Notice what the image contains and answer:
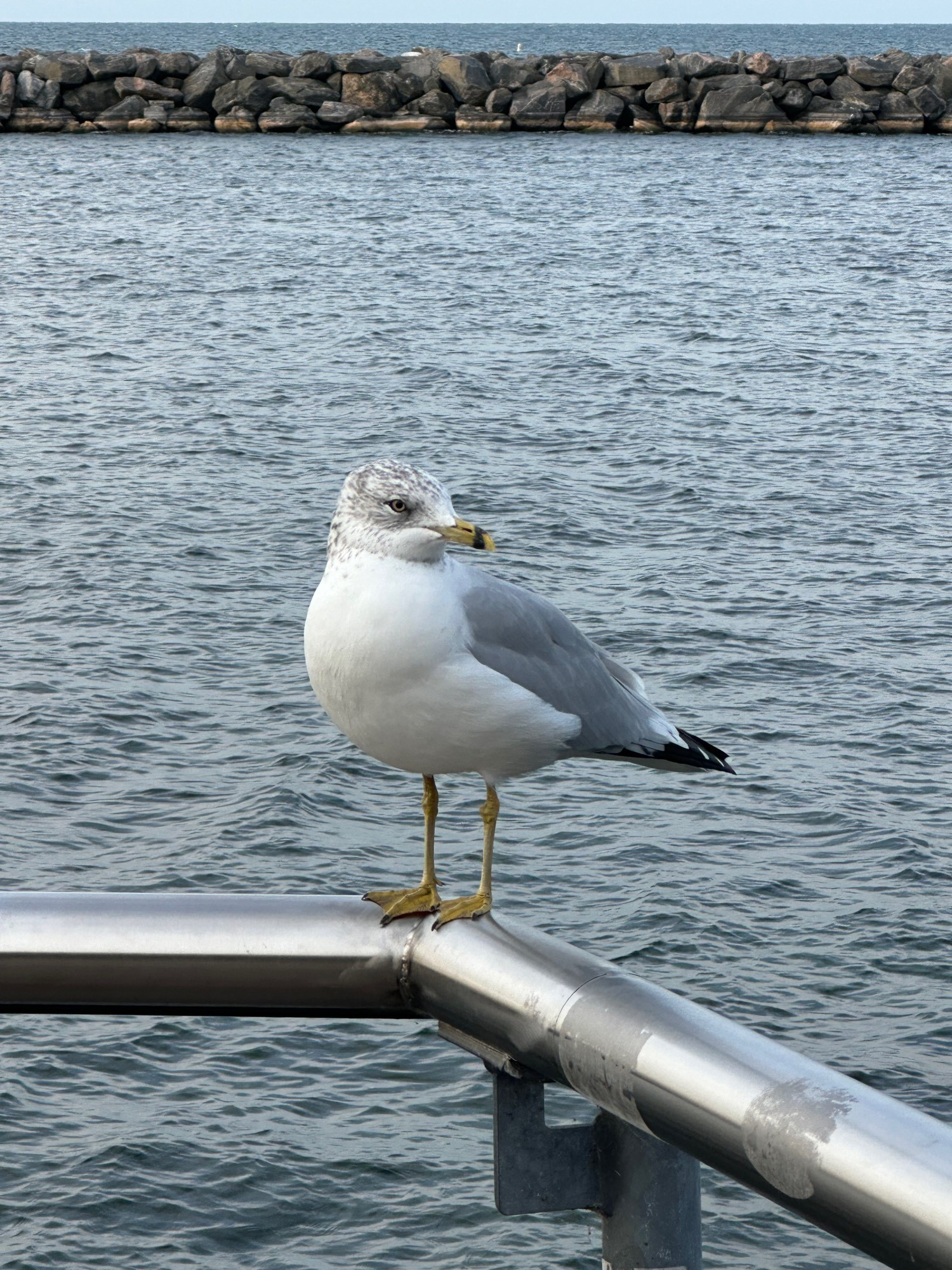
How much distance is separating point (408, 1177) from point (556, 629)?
3.70 metres

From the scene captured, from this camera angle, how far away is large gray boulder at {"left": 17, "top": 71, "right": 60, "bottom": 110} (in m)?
42.8

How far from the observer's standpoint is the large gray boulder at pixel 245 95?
42.8 m

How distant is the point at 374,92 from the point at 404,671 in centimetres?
4295

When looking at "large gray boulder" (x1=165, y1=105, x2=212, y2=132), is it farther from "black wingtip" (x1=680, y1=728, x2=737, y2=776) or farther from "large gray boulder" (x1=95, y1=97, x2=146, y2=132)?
"black wingtip" (x1=680, y1=728, x2=737, y2=776)

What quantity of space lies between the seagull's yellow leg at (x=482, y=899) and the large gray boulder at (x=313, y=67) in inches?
1680

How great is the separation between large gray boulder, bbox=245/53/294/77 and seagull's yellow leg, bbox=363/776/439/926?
43.4 m

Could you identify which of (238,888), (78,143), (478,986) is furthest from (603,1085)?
(78,143)

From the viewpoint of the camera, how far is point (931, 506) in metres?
13.0

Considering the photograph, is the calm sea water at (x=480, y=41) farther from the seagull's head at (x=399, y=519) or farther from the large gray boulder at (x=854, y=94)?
the seagull's head at (x=399, y=519)

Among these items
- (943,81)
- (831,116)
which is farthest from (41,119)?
(943,81)

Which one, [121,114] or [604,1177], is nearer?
[604,1177]

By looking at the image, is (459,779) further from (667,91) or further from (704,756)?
(667,91)

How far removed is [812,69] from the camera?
4353cm

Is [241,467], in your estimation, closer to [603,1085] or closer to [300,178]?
[603,1085]
